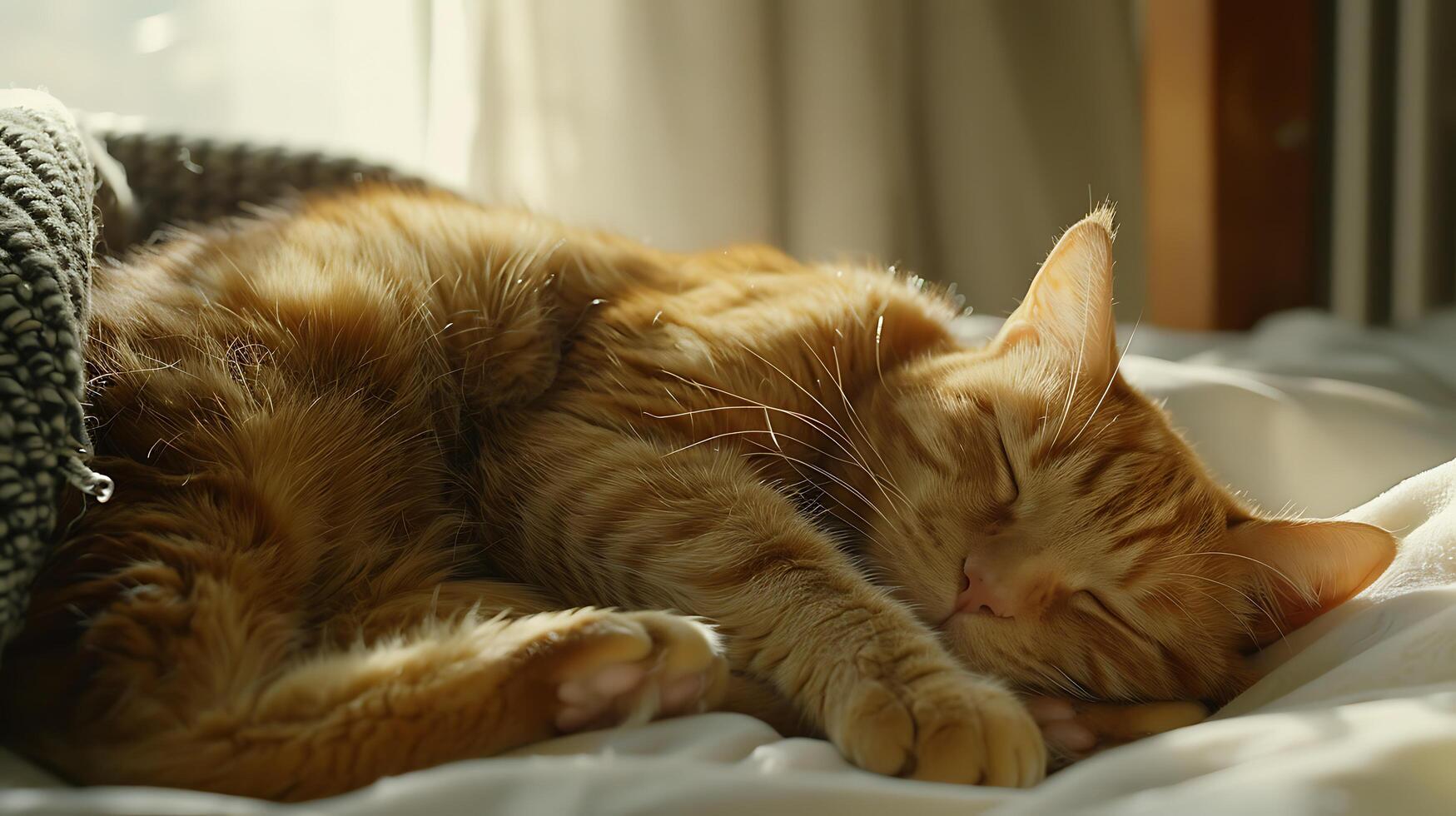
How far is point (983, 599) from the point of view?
1.06m

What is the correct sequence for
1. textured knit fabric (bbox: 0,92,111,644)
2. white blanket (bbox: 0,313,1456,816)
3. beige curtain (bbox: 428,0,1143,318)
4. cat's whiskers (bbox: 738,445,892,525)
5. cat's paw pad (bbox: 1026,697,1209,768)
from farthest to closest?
1. beige curtain (bbox: 428,0,1143,318)
2. cat's whiskers (bbox: 738,445,892,525)
3. cat's paw pad (bbox: 1026,697,1209,768)
4. textured knit fabric (bbox: 0,92,111,644)
5. white blanket (bbox: 0,313,1456,816)

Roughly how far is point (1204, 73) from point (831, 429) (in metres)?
1.77

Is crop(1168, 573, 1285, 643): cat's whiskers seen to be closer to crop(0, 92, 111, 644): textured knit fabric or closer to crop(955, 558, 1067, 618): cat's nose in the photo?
crop(955, 558, 1067, 618): cat's nose

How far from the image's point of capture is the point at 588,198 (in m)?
2.87

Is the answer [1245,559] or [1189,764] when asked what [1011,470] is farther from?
[1189,764]

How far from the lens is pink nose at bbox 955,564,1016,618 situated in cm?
105

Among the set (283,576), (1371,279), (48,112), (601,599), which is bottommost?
(1371,279)

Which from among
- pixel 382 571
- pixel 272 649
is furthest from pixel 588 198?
pixel 272 649

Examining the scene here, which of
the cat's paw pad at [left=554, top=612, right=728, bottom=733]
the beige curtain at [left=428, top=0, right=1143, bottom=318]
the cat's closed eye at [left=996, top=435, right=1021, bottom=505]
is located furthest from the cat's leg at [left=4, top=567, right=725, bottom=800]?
the beige curtain at [left=428, top=0, right=1143, bottom=318]

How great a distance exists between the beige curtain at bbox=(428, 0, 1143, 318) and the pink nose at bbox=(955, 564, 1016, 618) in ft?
6.00

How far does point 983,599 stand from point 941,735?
29 cm

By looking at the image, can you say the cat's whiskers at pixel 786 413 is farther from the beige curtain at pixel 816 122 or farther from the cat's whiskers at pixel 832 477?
the beige curtain at pixel 816 122

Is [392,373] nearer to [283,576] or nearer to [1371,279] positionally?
[283,576]

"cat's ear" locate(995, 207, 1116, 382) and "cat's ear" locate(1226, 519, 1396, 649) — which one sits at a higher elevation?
"cat's ear" locate(995, 207, 1116, 382)
